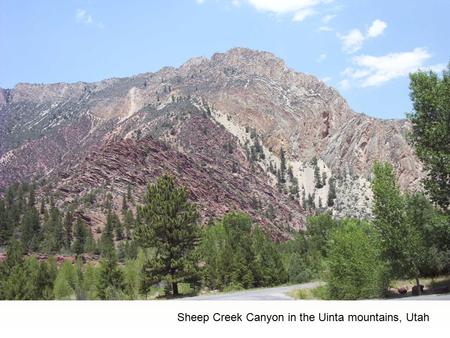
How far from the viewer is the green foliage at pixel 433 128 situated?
2732 cm

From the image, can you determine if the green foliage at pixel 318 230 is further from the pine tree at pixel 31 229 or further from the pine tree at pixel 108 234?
the pine tree at pixel 31 229

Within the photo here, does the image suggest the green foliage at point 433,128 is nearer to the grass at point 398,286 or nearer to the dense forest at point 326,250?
the dense forest at point 326,250

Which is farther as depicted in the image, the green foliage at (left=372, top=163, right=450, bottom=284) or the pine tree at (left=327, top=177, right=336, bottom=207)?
the pine tree at (left=327, top=177, right=336, bottom=207)

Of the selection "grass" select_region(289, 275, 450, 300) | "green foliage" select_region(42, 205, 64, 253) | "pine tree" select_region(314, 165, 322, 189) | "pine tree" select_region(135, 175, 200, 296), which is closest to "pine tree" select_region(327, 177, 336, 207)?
"pine tree" select_region(314, 165, 322, 189)

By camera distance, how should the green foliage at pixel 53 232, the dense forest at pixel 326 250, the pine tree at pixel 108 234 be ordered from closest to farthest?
1. the dense forest at pixel 326 250
2. the green foliage at pixel 53 232
3. the pine tree at pixel 108 234

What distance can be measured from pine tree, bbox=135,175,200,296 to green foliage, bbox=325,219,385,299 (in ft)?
41.4

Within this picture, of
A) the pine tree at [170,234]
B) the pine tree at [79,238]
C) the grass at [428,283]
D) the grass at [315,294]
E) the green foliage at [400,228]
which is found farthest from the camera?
the pine tree at [79,238]

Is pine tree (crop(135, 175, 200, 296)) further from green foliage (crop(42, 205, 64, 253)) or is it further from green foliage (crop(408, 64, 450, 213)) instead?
green foliage (crop(42, 205, 64, 253))

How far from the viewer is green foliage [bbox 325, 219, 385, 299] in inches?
1101

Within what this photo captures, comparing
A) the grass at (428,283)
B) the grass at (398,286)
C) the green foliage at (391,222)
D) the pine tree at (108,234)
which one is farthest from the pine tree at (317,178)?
the green foliage at (391,222)

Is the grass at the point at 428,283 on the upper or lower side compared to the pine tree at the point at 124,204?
lower

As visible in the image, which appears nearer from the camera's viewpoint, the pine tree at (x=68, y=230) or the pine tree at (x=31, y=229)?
the pine tree at (x=31, y=229)

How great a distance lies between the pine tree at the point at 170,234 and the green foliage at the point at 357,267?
1262 centimetres

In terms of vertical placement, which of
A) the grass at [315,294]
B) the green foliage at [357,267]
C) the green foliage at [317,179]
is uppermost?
the green foliage at [317,179]
